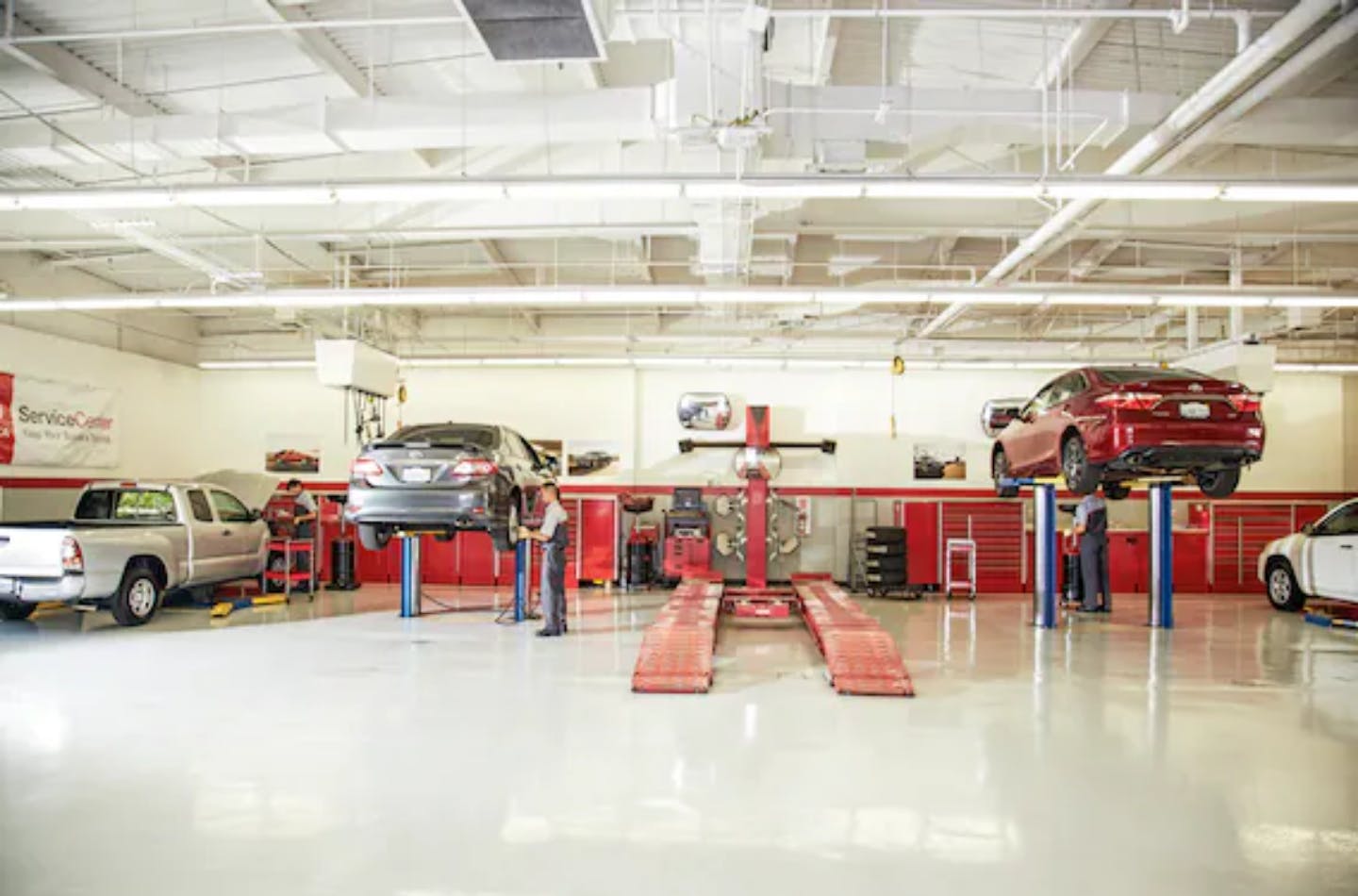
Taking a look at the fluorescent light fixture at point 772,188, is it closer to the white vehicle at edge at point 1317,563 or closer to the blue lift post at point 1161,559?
the blue lift post at point 1161,559

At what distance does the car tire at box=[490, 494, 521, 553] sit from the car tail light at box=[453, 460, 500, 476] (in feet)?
1.91

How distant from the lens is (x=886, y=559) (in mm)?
13023

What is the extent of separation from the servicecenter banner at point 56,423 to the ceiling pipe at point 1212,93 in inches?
463

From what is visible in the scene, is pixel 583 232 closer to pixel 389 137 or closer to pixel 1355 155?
pixel 389 137

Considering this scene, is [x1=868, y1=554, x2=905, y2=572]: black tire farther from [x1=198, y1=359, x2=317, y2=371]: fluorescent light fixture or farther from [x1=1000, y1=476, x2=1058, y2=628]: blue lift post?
[x1=198, y1=359, x2=317, y2=371]: fluorescent light fixture

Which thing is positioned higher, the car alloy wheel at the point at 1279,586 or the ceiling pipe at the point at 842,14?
the ceiling pipe at the point at 842,14

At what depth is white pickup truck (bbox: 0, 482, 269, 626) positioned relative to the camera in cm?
807

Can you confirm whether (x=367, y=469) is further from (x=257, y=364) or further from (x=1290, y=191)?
(x=1290, y=191)

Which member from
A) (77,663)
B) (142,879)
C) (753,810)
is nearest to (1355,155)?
(753,810)

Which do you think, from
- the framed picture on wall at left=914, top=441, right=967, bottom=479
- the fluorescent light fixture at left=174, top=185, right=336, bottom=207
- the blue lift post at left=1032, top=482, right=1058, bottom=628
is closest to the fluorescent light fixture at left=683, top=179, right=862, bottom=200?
the fluorescent light fixture at left=174, top=185, right=336, bottom=207

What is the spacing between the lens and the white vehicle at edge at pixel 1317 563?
9695 millimetres

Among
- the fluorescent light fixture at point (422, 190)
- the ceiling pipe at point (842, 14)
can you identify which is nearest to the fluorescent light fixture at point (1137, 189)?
the ceiling pipe at point (842, 14)

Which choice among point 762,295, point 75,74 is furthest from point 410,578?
point 75,74

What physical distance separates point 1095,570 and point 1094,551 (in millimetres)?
297
